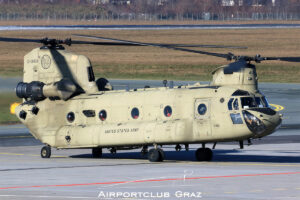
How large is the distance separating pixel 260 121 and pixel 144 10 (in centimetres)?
15670

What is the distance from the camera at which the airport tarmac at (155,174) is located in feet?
64.0

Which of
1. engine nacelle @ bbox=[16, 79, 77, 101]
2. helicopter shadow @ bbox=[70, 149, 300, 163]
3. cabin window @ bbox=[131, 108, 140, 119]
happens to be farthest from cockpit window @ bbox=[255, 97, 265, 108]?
engine nacelle @ bbox=[16, 79, 77, 101]

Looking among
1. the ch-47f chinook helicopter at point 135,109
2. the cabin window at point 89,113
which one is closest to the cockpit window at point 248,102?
the ch-47f chinook helicopter at point 135,109

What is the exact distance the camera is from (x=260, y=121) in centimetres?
2625

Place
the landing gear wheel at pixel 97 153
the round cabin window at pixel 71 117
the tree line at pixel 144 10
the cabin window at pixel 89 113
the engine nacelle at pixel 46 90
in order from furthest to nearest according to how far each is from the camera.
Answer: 1. the tree line at pixel 144 10
2. the landing gear wheel at pixel 97 153
3. the engine nacelle at pixel 46 90
4. the round cabin window at pixel 71 117
5. the cabin window at pixel 89 113

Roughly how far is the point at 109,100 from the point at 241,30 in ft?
299

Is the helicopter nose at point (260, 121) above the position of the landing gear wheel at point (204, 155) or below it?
above

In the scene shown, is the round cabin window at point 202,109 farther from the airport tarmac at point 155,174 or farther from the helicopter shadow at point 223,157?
the helicopter shadow at point 223,157

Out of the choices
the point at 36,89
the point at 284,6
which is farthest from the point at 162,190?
the point at 284,6

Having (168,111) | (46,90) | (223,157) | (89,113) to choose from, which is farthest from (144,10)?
(168,111)

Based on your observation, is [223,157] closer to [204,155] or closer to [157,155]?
[204,155]

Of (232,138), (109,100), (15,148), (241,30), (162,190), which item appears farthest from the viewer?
(241,30)

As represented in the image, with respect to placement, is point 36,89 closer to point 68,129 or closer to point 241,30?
point 68,129

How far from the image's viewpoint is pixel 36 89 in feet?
103
